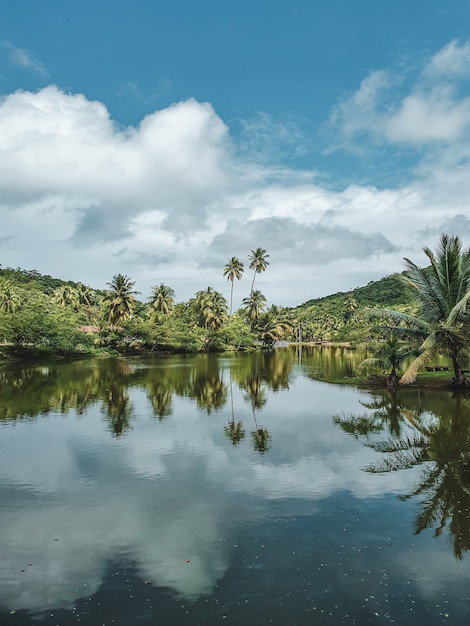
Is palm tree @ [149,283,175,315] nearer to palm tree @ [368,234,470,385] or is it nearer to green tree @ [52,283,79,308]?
green tree @ [52,283,79,308]

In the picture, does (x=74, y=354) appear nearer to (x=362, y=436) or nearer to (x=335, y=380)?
(x=335, y=380)

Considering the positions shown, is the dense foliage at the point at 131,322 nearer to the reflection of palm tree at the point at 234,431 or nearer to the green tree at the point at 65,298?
the green tree at the point at 65,298

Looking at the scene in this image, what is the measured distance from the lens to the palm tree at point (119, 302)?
69.4 metres

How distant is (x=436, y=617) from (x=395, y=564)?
48.7 inches

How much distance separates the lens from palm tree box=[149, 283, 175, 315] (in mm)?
82000

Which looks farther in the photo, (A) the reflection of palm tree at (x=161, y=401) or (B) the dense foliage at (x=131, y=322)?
(B) the dense foliage at (x=131, y=322)

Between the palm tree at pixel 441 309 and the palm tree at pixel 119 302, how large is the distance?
52172 mm

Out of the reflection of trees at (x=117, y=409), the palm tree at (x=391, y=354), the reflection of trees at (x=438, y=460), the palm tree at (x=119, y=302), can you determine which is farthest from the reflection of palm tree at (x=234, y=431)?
the palm tree at (x=119, y=302)

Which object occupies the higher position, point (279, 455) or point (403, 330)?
point (403, 330)

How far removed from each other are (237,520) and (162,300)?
7565 centimetres

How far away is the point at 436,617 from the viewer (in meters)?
5.79

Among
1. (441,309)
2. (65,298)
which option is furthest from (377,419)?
(65,298)

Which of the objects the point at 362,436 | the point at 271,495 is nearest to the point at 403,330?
the point at 362,436

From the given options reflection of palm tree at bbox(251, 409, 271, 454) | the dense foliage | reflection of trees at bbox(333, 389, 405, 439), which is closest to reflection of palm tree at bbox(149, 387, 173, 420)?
reflection of palm tree at bbox(251, 409, 271, 454)
